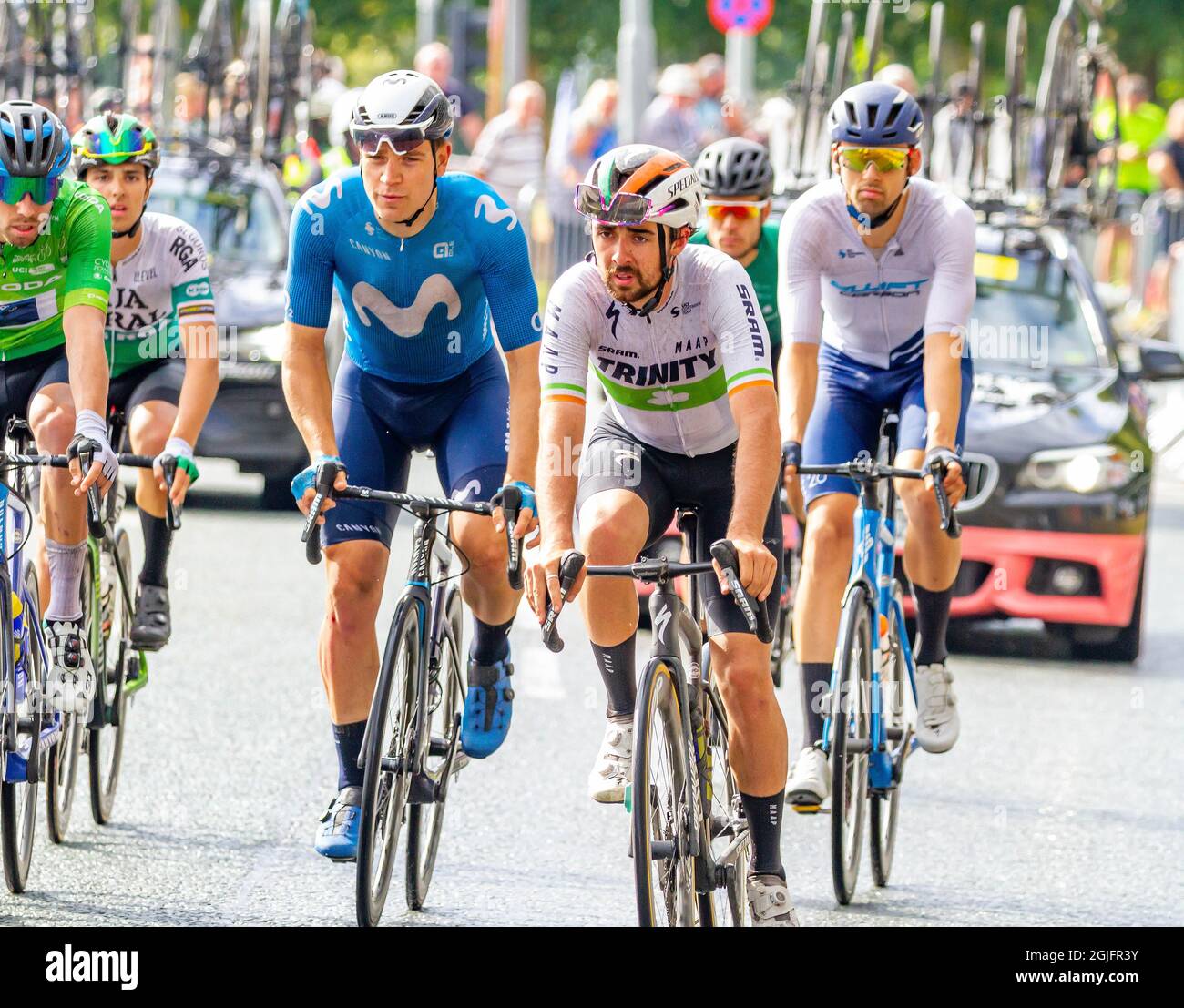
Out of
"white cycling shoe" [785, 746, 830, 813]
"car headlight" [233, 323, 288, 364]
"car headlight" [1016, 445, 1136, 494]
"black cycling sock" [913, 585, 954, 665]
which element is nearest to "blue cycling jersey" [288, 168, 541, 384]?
"white cycling shoe" [785, 746, 830, 813]

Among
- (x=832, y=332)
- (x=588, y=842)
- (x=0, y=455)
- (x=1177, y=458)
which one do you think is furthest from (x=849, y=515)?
(x=1177, y=458)

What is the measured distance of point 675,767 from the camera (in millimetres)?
5590

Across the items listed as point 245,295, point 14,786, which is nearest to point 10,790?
point 14,786

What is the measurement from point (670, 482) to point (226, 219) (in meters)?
9.63

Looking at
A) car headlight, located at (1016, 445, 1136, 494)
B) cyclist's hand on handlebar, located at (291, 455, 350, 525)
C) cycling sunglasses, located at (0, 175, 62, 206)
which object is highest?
cycling sunglasses, located at (0, 175, 62, 206)

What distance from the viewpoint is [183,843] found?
7453 millimetres

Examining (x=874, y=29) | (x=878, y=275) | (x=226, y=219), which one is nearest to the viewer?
(x=878, y=275)

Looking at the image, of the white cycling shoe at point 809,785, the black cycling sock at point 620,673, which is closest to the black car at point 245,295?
the white cycling shoe at point 809,785

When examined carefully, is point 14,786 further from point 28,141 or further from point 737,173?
point 737,173

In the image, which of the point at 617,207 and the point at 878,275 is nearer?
the point at 617,207

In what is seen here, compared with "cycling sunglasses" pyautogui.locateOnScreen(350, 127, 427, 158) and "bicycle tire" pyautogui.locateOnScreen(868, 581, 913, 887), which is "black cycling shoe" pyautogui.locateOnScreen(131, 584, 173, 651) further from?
"bicycle tire" pyautogui.locateOnScreen(868, 581, 913, 887)

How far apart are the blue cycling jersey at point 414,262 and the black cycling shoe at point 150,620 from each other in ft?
5.93

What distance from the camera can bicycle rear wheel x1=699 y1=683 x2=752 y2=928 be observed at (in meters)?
5.82

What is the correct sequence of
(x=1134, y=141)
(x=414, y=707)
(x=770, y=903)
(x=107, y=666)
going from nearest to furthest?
(x=770, y=903)
(x=414, y=707)
(x=107, y=666)
(x=1134, y=141)
